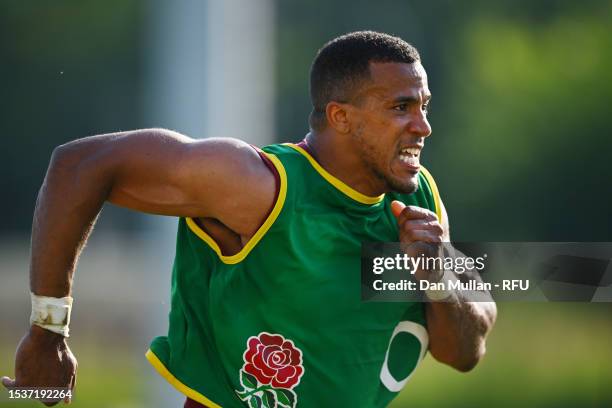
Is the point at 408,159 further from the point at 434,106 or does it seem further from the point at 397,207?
the point at 434,106

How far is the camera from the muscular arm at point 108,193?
3.30 meters

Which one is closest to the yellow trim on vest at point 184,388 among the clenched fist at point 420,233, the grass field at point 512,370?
the clenched fist at point 420,233

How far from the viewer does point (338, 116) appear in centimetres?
365

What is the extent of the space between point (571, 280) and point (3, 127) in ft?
23.9

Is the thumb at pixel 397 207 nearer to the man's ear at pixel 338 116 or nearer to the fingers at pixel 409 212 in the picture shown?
the fingers at pixel 409 212

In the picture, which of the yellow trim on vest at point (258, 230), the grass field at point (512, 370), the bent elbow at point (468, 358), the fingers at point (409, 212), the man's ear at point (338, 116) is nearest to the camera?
the yellow trim on vest at point (258, 230)

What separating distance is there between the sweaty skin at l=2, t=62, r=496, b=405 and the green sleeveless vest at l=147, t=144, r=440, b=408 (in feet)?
0.32

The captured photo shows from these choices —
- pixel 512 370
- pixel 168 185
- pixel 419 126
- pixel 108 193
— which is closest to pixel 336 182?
pixel 419 126

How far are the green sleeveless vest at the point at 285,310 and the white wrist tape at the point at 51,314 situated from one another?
1.12 ft

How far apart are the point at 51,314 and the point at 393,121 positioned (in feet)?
3.78

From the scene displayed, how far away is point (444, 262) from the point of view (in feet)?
11.7

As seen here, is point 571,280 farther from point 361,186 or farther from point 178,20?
point 178,20

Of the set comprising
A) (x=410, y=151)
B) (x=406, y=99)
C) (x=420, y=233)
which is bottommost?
(x=420, y=233)

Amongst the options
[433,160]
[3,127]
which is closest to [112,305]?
[3,127]
